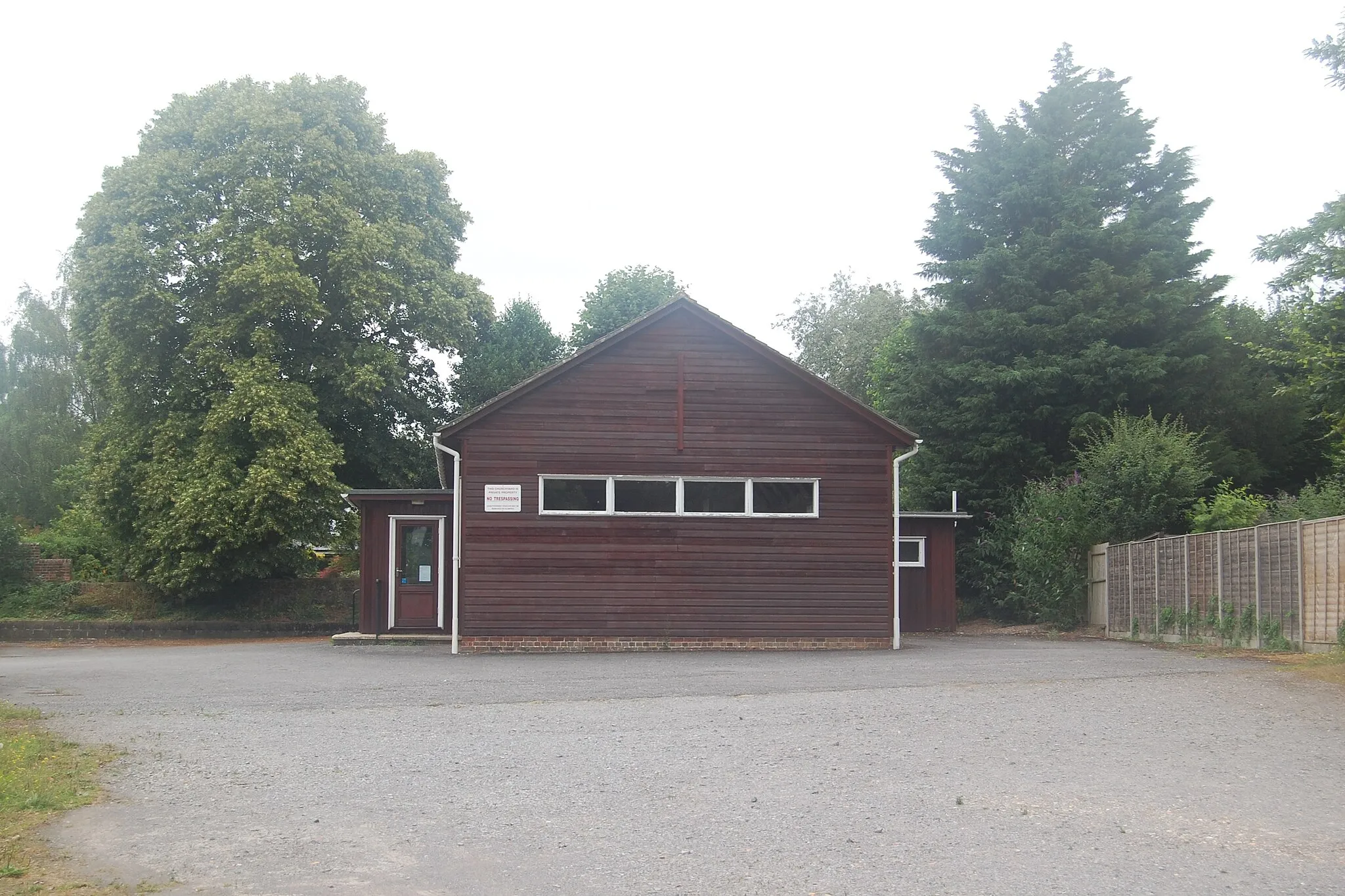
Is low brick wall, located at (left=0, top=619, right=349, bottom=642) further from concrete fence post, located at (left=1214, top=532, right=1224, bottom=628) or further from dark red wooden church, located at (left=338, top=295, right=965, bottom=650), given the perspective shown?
concrete fence post, located at (left=1214, top=532, right=1224, bottom=628)

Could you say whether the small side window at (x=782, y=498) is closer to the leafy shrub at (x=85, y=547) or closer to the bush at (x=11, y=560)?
the leafy shrub at (x=85, y=547)

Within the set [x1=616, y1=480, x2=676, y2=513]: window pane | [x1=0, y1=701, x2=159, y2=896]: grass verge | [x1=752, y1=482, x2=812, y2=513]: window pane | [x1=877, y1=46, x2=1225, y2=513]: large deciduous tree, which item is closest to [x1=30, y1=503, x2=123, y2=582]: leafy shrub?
[x1=616, y1=480, x2=676, y2=513]: window pane

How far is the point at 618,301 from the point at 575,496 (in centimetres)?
2717

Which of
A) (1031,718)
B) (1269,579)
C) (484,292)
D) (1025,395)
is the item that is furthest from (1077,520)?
(484,292)

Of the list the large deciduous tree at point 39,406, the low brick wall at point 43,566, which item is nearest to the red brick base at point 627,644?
the low brick wall at point 43,566

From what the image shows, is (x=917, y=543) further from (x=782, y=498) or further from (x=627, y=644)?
(x=627, y=644)

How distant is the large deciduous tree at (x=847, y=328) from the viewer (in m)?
53.3

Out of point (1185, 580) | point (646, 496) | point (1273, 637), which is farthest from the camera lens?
point (646, 496)

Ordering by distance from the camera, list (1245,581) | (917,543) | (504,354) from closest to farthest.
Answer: (1245,581)
(917,543)
(504,354)

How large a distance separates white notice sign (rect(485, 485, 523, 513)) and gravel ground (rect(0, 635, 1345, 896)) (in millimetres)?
5856

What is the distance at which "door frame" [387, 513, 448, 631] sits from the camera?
891 inches

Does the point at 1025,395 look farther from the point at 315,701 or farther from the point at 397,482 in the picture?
the point at 315,701

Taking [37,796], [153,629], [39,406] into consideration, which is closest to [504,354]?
[153,629]

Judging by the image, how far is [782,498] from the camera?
803 inches
